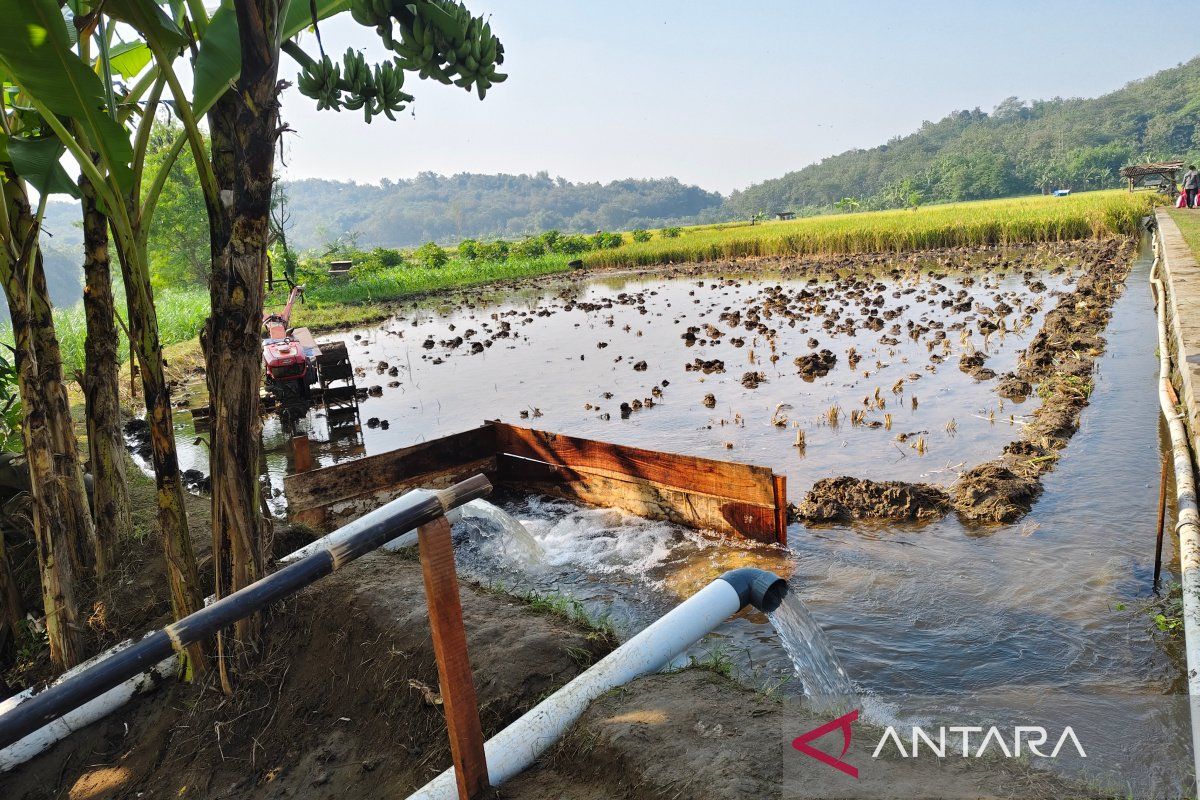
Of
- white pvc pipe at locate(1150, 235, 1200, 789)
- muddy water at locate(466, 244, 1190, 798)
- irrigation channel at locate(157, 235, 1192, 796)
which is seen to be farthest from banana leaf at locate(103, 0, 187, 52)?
white pvc pipe at locate(1150, 235, 1200, 789)

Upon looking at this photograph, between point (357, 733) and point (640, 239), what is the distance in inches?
1940

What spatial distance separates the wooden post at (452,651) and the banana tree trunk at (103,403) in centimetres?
301

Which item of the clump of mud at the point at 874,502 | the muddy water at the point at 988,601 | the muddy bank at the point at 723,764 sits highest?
the muddy bank at the point at 723,764

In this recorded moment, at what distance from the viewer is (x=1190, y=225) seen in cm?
1814

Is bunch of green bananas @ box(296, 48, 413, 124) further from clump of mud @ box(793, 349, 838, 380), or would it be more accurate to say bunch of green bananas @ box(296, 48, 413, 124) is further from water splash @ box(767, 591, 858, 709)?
clump of mud @ box(793, 349, 838, 380)

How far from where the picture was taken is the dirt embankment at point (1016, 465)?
6.22m

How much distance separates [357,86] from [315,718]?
9.92 feet

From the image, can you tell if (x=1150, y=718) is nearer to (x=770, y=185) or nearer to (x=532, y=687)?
(x=532, y=687)

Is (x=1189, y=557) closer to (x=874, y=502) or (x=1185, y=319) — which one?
(x=874, y=502)

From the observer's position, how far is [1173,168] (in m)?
32.2

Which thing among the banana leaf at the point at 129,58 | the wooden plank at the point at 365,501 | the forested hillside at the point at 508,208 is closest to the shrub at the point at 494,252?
the wooden plank at the point at 365,501

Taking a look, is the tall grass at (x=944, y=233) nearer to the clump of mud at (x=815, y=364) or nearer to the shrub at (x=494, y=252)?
the shrub at (x=494, y=252)

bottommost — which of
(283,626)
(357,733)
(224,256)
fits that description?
(357,733)

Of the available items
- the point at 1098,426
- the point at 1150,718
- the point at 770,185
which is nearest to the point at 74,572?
the point at 1150,718
